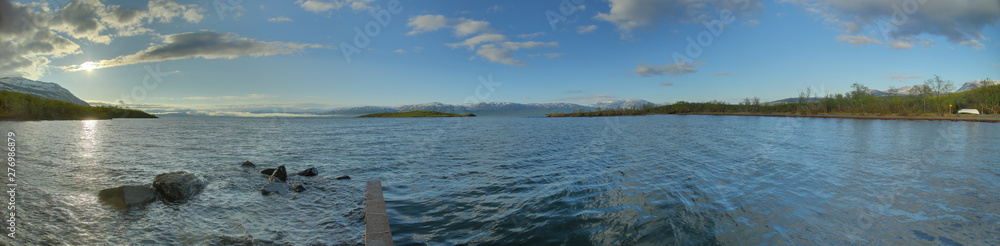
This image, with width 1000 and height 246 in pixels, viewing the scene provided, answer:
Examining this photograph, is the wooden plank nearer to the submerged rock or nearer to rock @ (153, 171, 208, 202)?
the submerged rock

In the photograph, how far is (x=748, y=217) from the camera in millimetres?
10742

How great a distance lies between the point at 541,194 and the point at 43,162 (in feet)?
108

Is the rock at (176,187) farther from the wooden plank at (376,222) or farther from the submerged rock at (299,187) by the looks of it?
the wooden plank at (376,222)

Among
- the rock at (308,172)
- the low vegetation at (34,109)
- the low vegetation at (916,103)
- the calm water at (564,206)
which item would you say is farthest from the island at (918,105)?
the low vegetation at (34,109)

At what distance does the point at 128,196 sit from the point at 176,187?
123 centimetres

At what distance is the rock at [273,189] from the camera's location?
14.2m

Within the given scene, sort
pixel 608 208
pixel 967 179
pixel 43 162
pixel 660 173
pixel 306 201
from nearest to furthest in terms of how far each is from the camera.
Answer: pixel 608 208
pixel 306 201
pixel 967 179
pixel 660 173
pixel 43 162

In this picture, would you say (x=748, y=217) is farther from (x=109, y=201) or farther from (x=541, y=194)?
(x=109, y=201)

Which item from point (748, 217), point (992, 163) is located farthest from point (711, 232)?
point (992, 163)

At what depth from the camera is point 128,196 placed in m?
12.0

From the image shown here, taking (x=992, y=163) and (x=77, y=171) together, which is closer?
(x=77, y=171)

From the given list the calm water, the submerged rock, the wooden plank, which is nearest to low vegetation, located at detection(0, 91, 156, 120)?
the calm water

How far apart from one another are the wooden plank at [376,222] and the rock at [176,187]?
6995mm

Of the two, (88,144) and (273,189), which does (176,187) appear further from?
(88,144)
